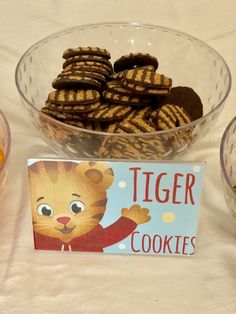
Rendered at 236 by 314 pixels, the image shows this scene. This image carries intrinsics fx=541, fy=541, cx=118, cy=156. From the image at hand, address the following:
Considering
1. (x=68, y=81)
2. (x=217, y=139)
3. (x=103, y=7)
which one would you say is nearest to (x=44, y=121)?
(x=68, y=81)

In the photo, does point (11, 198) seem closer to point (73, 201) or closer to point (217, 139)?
point (73, 201)

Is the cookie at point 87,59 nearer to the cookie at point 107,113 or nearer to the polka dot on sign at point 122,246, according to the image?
the cookie at point 107,113

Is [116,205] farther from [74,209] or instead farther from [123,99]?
[123,99]

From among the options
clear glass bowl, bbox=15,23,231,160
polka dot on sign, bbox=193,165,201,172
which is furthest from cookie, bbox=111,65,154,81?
polka dot on sign, bbox=193,165,201,172

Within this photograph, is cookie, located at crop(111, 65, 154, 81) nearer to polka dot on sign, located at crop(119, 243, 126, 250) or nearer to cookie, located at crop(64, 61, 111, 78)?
cookie, located at crop(64, 61, 111, 78)

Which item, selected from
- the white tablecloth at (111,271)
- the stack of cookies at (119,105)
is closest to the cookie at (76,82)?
the stack of cookies at (119,105)
